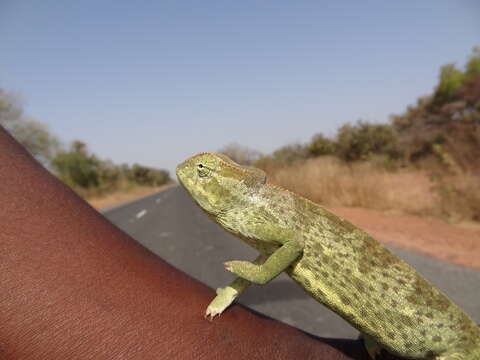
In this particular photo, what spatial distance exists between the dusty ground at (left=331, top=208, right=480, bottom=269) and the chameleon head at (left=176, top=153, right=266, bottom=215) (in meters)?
4.66

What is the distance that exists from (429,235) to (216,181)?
6.47 meters

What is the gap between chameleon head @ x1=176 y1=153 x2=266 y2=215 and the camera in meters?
1.12

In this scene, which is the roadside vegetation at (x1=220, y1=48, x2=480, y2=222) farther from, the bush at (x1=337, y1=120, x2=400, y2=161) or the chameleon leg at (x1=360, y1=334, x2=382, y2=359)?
the chameleon leg at (x1=360, y1=334, x2=382, y2=359)

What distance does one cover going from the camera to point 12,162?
31.9 inches

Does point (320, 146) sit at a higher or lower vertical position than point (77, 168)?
higher

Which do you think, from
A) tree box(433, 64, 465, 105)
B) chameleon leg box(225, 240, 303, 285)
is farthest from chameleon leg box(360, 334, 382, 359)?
tree box(433, 64, 465, 105)

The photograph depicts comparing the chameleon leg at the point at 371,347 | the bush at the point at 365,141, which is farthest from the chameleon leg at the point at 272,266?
the bush at the point at 365,141

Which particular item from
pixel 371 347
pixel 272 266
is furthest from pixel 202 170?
pixel 371 347

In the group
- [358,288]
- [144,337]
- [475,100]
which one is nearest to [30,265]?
[144,337]

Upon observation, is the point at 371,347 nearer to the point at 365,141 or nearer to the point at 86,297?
the point at 86,297

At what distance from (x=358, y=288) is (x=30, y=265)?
0.96 metres

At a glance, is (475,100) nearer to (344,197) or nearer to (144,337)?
(344,197)

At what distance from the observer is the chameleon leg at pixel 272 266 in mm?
953

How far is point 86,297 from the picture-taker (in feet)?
2.29
